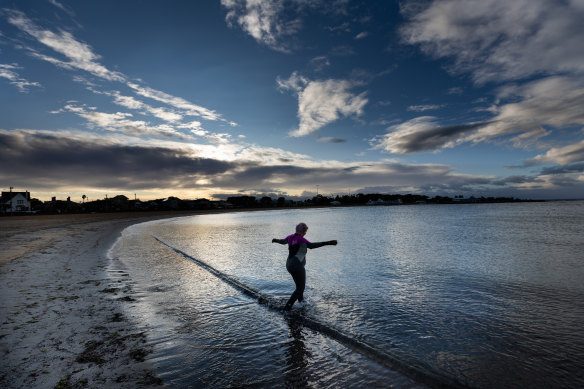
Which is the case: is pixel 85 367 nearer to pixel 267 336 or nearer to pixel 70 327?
pixel 70 327

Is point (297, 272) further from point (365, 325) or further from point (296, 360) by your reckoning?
point (296, 360)

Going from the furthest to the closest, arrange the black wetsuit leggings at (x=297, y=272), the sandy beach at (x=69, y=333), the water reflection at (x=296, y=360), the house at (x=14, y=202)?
1. the house at (x=14, y=202)
2. the black wetsuit leggings at (x=297, y=272)
3. the water reflection at (x=296, y=360)
4. the sandy beach at (x=69, y=333)

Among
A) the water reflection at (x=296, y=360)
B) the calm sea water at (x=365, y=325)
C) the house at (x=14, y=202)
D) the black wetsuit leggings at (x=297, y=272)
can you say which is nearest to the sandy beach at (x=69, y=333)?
the calm sea water at (x=365, y=325)

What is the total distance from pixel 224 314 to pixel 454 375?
541 cm

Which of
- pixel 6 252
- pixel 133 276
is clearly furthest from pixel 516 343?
pixel 6 252

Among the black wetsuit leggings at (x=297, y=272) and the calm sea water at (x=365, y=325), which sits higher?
the black wetsuit leggings at (x=297, y=272)

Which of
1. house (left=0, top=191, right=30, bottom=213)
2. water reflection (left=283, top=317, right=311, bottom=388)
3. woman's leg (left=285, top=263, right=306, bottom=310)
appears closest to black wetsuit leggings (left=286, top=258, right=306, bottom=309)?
woman's leg (left=285, top=263, right=306, bottom=310)

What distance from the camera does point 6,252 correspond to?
16.5 metres

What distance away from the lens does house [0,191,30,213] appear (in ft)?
318

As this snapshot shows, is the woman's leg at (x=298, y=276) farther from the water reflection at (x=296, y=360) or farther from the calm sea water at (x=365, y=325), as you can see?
the water reflection at (x=296, y=360)

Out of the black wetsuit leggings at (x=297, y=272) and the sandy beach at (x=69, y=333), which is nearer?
the sandy beach at (x=69, y=333)

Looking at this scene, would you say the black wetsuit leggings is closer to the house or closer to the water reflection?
the water reflection

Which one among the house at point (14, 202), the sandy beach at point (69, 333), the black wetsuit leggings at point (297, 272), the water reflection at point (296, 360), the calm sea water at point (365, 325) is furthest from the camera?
the house at point (14, 202)

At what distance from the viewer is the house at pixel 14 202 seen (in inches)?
3814
